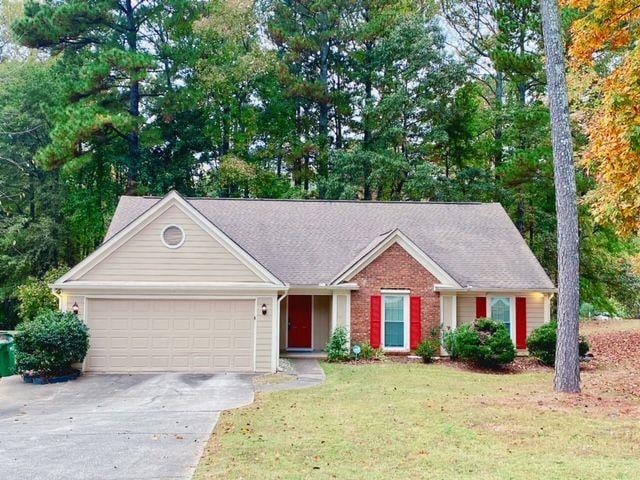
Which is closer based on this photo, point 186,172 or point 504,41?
point 504,41

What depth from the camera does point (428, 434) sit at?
27.4 feet

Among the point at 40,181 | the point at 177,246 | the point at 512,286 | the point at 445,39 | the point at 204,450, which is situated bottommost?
the point at 204,450

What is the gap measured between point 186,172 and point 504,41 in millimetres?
16833

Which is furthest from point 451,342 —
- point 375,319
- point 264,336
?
point 264,336

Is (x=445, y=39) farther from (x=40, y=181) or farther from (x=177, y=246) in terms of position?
(x=40, y=181)

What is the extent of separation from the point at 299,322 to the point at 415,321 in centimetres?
393

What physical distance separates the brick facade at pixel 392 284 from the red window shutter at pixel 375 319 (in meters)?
0.13

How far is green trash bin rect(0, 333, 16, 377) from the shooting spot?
14391mm

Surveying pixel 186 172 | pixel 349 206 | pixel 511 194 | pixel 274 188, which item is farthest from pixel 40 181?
pixel 511 194

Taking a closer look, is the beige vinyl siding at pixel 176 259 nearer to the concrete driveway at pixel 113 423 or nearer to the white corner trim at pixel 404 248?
the concrete driveway at pixel 113 423

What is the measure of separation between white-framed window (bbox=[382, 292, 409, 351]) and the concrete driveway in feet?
17.0

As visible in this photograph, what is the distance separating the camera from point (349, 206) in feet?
74.1

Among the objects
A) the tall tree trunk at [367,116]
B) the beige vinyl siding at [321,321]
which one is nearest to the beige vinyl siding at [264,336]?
the beige vinyl siding at [321,321]

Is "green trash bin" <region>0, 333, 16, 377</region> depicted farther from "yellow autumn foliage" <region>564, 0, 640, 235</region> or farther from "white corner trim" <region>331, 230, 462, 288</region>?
"yellow autumn foliage" <region>564, 0, 640, 235</region>
